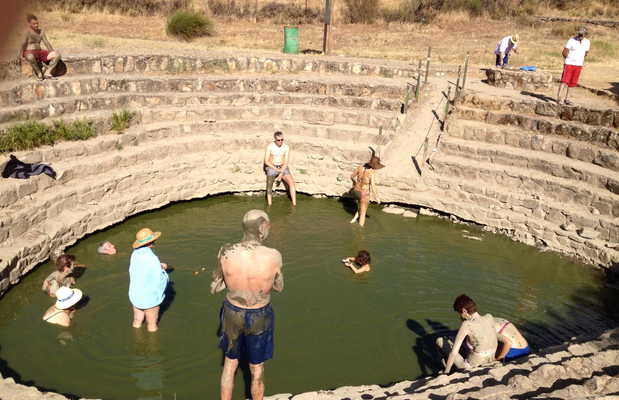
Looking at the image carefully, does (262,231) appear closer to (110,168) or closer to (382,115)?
(110,168)

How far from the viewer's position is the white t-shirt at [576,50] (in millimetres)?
11922

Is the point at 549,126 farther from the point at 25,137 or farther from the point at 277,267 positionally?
the point at 25,137

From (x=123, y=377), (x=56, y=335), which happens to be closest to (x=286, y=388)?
(x=123, y=377)

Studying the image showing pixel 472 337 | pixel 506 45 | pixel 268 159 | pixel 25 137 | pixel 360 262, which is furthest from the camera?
pixel 506 45

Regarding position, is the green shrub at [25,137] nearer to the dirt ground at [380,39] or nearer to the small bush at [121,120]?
the small bush at [121,120]

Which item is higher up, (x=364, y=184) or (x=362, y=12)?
(x=362, y=12)

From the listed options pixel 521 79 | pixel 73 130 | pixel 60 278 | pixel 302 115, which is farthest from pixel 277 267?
pixel 521 79

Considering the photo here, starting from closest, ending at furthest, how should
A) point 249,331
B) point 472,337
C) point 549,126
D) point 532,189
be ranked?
point 249,331 < point 472,337 < point 532,189 < point 549,126

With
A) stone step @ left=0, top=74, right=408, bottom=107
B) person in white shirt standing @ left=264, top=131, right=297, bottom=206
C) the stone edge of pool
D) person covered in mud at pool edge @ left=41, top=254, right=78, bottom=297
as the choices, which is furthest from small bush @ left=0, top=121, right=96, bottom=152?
the stone edge of pool

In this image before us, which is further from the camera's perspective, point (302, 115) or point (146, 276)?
point (302, 115)

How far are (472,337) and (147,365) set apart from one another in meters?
3.80

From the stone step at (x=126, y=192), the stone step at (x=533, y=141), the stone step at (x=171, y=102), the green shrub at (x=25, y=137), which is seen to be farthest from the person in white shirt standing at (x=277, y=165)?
the green shrub at (x=25, y=137)

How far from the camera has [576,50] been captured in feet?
39.3

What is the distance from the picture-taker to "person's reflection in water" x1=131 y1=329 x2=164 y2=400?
6.16m
